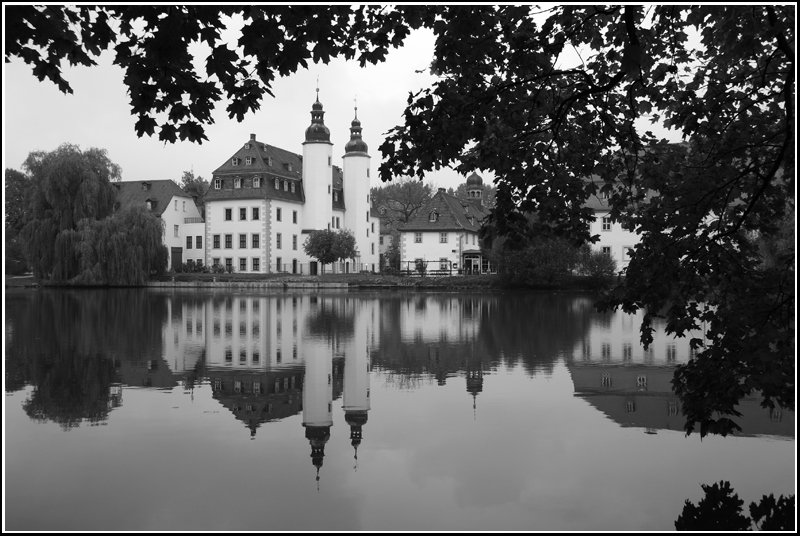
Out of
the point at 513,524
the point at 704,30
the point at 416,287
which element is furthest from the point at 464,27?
the point at 416,287

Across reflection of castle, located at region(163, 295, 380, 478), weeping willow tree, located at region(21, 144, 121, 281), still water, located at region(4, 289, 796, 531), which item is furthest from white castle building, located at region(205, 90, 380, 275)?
still water, located at region(4, 289, 796, 531)

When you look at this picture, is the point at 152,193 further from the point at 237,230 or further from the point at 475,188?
the point at 475,188

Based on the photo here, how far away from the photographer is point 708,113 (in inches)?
277

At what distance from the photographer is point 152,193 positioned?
71.4m

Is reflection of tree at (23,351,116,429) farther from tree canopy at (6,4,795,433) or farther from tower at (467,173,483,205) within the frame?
tower at (467,173,483,205)

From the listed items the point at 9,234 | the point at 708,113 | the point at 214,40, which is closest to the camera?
the point at 214,40

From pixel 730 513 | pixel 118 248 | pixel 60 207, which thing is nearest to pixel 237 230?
pixel 118 248

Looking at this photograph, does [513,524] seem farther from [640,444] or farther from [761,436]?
[761,436]

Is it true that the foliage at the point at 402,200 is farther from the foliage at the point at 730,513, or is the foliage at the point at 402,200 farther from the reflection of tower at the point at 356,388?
the foliage at the point at 730,513

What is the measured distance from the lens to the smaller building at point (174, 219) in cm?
7075

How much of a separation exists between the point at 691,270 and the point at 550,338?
11942 millimetres

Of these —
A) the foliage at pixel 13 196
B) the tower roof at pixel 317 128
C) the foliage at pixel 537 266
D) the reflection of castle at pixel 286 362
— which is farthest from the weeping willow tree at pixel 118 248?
the reflection of castle at pixel 286 362

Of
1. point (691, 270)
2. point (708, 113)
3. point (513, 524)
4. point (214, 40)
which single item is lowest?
point (513, 524)

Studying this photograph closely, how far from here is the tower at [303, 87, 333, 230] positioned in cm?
7175
